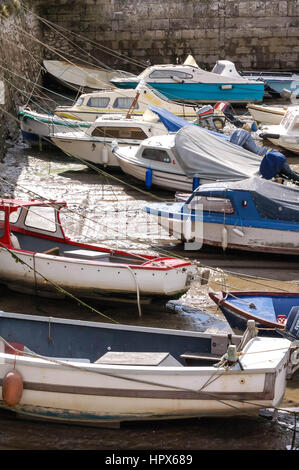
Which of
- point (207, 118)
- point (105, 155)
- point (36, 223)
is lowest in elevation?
point (36, 223)

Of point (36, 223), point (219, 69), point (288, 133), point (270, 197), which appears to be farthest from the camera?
point (219, 69)

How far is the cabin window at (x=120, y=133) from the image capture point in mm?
19500

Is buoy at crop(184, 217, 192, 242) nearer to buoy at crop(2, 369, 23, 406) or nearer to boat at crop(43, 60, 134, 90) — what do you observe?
buoy at crop(2, 369, 23, 406)

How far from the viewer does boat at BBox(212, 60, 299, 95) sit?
86.9 ft

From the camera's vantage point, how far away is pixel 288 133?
2108cm

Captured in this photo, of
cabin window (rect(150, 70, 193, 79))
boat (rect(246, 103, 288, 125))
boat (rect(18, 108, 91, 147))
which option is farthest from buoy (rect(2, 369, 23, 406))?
cabin window (rect(150, 70, 193, 79))

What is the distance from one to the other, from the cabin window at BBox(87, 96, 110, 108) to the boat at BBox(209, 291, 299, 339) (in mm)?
11991

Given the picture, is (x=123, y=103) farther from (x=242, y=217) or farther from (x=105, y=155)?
(x=242, y=217)

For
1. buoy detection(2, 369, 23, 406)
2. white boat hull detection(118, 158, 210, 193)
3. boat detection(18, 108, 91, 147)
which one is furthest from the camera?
boat detection(18, 108, 91, 147)

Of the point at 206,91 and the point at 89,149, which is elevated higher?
the point at 206,91

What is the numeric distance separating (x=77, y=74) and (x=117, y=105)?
608 centimetres

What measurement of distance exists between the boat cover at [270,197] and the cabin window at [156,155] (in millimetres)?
3474

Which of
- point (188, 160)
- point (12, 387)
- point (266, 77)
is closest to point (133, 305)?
point (12, 387)

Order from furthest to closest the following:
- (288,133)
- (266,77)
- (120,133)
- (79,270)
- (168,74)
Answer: (266,77) → (168,74) → (288,133) → (120,133) → (79,270)
